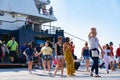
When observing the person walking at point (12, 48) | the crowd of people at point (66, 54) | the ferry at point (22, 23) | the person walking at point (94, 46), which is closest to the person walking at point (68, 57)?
the crowd of people at point (66, 54)

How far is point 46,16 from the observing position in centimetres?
3622

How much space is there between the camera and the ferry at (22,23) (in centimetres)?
2890

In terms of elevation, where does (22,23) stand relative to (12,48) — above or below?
above

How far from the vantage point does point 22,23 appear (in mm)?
32062

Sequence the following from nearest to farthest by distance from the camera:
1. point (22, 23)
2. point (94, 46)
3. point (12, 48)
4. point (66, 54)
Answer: point (94, 46), point (66, 54), point (12, 48), point (22, 23)

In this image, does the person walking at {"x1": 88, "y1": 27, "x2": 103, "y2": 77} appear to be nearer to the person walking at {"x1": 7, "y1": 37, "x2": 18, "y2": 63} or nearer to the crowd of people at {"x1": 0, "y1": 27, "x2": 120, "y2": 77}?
the crowd of people at {"x1": 0, "y1": 27, "x2": 120, "y2": 77}

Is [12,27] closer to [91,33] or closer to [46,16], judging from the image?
[46,16]

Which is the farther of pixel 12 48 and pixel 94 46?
pixel 12 48

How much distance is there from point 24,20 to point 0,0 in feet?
9.03

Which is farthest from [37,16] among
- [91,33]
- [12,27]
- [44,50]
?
[91,33]

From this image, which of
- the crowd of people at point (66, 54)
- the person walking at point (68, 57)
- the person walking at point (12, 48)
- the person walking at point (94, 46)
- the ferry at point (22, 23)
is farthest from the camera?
the ferry at point (22, 23)

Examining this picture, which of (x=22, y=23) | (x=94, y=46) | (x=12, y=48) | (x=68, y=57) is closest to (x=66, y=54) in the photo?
(x=68, y=57)

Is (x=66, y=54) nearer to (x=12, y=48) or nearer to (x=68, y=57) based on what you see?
(x=68, y=57)

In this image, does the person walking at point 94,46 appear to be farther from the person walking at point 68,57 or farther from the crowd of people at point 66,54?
the person walking at point 68,57
